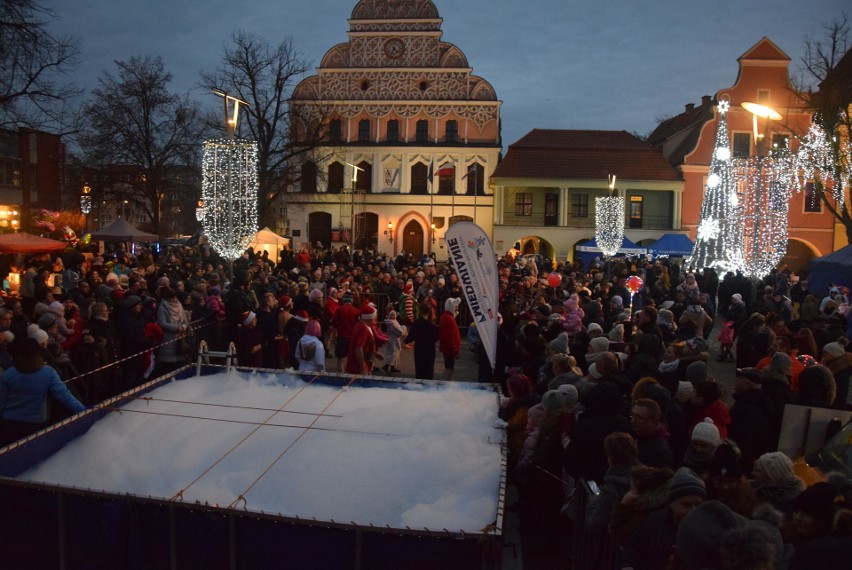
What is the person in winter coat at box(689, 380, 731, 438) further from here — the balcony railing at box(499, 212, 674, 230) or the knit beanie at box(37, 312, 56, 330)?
the balcony railing at box(499, 212, 674, 230)

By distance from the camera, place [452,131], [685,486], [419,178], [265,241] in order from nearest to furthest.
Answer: [685,486], [265,241], [452,131], [419,178]

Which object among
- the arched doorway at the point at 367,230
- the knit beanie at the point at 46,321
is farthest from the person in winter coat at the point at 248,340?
the arched doorway at the point at 367,230

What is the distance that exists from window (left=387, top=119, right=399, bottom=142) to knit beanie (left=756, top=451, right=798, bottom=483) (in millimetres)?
40224

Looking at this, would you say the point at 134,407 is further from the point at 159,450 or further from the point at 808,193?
the point at 808,193

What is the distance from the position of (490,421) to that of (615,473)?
7.72ft

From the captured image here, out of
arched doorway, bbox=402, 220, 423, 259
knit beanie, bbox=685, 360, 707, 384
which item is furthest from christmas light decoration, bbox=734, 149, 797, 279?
arched doorway, bbox=402, 220, 423, 259

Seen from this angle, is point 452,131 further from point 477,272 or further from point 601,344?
point 601,344

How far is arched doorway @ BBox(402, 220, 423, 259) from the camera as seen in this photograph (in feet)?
143

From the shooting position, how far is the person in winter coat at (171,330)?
9.69m

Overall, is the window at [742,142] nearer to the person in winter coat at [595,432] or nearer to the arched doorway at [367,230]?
the arched doorway at [367,230]

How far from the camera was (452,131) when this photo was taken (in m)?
42.3

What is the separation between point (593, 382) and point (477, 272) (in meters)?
2.18

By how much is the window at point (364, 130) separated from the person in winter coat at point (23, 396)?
3810 cm

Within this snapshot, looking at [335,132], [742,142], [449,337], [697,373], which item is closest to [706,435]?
[697,373]
